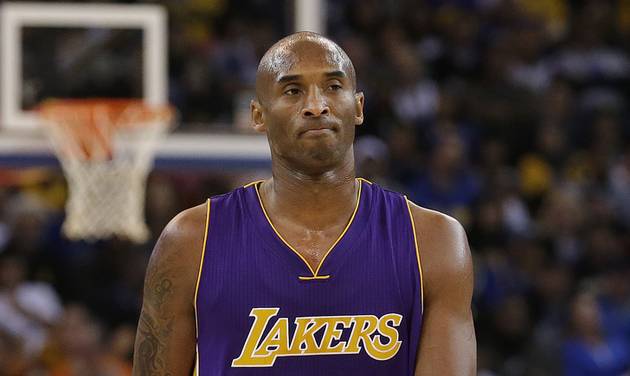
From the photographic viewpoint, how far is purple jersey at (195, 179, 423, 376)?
3.44 metres

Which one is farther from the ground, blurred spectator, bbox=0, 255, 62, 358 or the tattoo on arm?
the tattoo on arm

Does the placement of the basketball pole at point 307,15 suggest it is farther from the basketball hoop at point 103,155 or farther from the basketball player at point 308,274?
the basketball player at point 308,274

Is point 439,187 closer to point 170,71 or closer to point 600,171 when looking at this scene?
Answer: point 600,171

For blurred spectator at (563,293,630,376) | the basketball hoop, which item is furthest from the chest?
blurred spectator at (563,293,630,376)

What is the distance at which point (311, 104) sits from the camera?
11.2 ft

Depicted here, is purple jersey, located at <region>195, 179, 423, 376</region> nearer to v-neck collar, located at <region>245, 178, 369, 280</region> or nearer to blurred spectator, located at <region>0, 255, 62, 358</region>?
v-neck collar, located at <region>245, 178, 369, 280</region>

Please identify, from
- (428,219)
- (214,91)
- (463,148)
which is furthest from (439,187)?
(428,219)

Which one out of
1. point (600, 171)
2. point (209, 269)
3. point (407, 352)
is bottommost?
point (600, 171)

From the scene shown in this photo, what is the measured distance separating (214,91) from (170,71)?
0.40 meters

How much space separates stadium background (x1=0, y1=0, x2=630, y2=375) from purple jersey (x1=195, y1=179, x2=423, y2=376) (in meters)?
4.87

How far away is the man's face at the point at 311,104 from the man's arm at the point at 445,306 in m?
0.40

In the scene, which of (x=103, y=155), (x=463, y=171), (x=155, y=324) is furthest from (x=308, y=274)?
(x=463, y=171)

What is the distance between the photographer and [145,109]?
8.28 metres

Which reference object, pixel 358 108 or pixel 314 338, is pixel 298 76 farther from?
pixel 314 338
